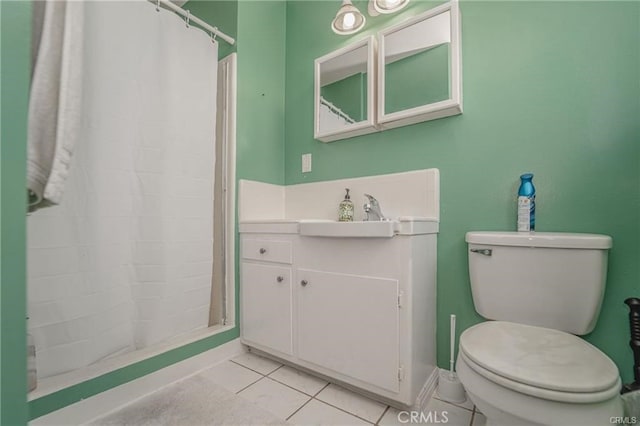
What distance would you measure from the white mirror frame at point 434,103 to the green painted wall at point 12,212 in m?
1.31

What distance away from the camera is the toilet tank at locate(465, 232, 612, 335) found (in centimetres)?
91

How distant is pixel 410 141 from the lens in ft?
4.68

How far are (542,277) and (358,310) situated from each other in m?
0.69

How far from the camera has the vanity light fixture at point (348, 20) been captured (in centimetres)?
145

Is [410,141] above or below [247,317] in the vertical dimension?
above

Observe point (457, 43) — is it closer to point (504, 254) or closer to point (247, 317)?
point (504, 254)

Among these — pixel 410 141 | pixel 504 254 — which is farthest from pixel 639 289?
pixel 410 141

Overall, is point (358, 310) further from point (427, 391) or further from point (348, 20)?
point (348, 20)

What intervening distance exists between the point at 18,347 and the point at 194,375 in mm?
1140

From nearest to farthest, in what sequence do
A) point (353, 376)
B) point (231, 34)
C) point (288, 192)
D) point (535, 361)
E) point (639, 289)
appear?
point (535, 361)
point (639, 289)
point (353, 376)
point (231, 34)
point (288, 192)

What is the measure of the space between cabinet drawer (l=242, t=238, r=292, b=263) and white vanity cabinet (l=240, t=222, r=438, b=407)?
0.02 m

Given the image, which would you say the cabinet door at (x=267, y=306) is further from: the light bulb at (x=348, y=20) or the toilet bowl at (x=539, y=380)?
the light bulb at (x=348, y=20)

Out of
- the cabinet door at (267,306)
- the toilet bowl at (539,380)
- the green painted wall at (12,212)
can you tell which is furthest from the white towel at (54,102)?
the toilet bowl at (539,380)

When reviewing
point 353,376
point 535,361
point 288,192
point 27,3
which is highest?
point 27,3
